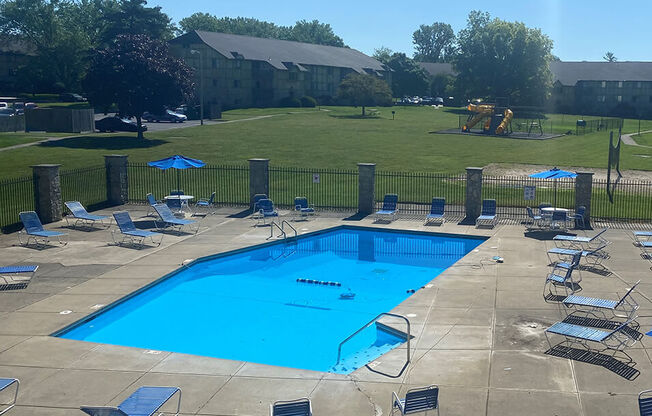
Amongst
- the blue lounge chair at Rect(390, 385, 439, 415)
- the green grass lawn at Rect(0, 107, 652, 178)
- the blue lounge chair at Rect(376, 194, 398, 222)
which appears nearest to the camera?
the blue lounge chair at Rect(390, 385, 439, 415)

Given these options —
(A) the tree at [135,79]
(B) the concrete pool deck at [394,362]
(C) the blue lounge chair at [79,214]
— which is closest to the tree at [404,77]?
(A) the tree at [135,79]

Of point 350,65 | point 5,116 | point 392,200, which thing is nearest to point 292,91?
point 350,65

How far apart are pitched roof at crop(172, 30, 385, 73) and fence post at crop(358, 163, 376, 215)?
6710cm

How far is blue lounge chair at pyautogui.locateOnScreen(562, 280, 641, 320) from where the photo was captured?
15.4m

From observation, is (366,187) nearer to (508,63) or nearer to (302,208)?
(302,208)

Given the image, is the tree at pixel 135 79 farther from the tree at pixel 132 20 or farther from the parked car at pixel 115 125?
the tree at pixel 132 20

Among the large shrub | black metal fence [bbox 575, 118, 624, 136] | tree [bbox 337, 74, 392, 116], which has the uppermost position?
tree [bbox 337, 74, 392, 116]

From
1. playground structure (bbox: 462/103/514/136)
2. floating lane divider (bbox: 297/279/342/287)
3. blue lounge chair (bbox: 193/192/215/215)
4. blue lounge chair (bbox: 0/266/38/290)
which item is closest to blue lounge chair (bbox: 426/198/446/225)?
floating lane divider (bbox: 297/279/342/287)

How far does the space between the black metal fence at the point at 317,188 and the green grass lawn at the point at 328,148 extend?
5.45 metres

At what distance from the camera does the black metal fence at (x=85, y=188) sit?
98.8 feet

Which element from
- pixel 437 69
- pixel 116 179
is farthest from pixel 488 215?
pixel 437 69

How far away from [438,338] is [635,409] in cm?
437

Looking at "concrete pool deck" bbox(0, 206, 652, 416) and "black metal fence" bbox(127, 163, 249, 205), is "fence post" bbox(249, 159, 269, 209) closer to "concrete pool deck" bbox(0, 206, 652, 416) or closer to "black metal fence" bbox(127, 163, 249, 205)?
"black metal fence" bbox(127, 163, 249, 205)

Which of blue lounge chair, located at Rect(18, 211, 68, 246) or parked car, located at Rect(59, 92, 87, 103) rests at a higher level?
parked car, located at Rect(59, 92, 87, 103)
